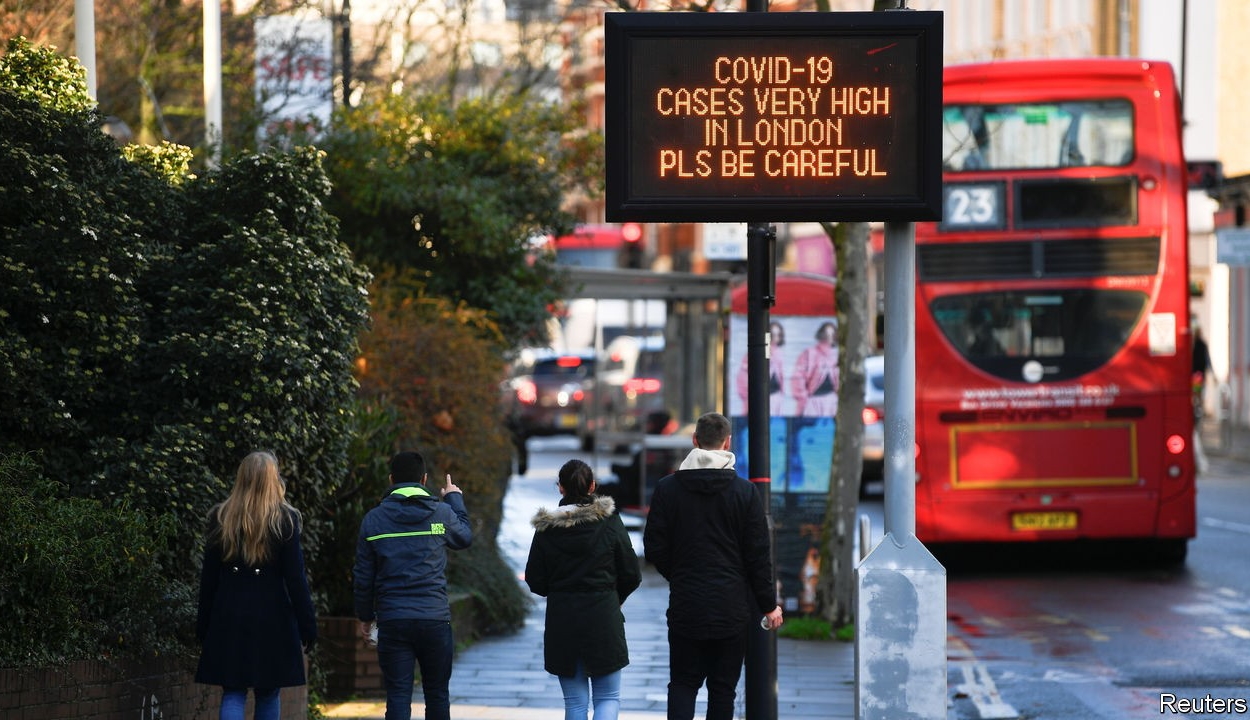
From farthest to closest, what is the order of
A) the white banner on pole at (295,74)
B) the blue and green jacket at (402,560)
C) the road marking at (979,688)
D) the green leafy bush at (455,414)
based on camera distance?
the white banner on pole at (295,74) < the green leafy bush at (455,414) < the road marking at (979,688) < the blue and green jacket at (402,560)

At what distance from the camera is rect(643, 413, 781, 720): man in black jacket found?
26.5 ft

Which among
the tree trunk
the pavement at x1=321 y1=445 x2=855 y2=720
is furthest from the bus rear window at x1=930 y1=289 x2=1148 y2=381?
the pavement at x1=321 y1=445 x2=855 y2=720

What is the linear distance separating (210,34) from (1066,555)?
9947 mm

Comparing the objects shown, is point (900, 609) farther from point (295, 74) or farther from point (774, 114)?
point (295, 74)

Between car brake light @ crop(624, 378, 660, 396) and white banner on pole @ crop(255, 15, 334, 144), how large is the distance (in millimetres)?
4980

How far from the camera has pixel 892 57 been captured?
8.21 metres

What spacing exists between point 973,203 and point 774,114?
9.41m

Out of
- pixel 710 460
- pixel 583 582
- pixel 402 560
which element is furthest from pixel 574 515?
pixel 402 560

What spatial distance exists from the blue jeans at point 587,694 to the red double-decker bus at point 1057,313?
9.03m

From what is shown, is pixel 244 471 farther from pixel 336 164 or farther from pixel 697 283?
pixel 697 283

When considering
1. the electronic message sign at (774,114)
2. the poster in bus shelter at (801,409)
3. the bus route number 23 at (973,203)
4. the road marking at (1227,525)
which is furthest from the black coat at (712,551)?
the road marking at (1227,525)

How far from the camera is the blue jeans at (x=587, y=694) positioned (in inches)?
329

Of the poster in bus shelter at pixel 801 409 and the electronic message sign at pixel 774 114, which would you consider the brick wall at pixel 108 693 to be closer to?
the electronic message sign at pixel 774 114

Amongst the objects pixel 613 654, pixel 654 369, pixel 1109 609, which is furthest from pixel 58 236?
pixel 654 369
